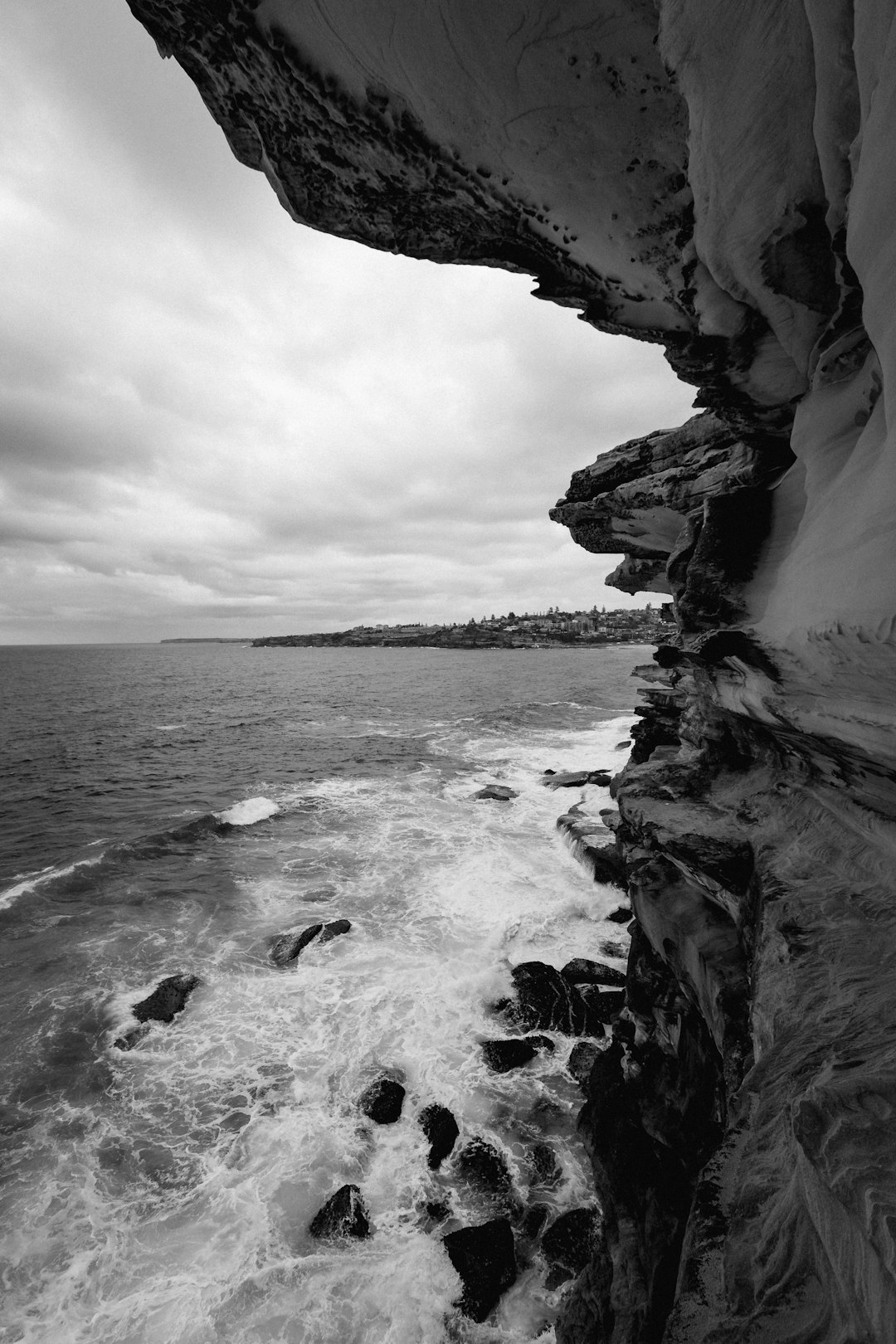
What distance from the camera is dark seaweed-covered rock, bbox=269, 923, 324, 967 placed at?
14375 mm

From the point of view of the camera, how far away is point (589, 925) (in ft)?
51.0

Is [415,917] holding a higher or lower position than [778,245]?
lower

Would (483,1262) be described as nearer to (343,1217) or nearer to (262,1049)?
(343,1217)

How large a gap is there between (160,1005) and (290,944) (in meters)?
3.37

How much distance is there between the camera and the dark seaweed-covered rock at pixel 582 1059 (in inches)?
418

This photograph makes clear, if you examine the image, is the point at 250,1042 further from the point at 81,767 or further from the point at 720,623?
the point at 81,767

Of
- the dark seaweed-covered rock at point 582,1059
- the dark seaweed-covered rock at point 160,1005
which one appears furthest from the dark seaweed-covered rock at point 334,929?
the dark seaweed-covered rock at point 582,1059

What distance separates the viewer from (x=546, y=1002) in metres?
12.4

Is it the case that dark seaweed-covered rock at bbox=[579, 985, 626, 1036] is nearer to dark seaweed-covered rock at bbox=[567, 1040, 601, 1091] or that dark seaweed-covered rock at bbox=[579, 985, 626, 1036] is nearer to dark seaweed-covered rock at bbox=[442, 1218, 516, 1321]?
dark seaweed-covered rock at bbox=[567, 1040, 601, 1091]

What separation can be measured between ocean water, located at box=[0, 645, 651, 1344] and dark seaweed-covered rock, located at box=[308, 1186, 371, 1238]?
0.17 m

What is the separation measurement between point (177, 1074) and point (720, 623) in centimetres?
1410

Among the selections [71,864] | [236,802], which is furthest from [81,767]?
[71,864]

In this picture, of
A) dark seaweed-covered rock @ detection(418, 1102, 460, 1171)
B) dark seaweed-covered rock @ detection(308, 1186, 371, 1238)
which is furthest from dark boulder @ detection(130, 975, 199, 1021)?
dark seaweed-covered rock @ detection(418, 1102, 460, 1171)

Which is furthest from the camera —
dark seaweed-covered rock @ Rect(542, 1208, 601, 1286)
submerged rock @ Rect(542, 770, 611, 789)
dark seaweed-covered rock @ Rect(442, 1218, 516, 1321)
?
submerged rock @ Rect(542, 770, 611, 789)
